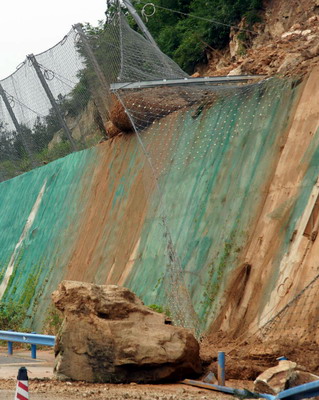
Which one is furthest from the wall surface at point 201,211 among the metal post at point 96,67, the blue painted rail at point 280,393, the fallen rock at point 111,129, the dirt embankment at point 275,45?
the blue painted rail at point 280,393

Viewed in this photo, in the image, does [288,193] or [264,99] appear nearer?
[288,193]

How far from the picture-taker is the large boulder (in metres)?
10.5

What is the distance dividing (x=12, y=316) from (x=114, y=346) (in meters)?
9.86

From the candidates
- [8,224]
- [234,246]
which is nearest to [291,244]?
[234,246]

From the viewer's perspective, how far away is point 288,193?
13.0 m

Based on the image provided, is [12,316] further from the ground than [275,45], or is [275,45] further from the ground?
[275,45]

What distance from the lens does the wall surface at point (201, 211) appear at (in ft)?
42.0

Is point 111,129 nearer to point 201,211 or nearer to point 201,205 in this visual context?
point 201,205

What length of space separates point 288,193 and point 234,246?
123cm

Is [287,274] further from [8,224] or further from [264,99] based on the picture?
[8,224]

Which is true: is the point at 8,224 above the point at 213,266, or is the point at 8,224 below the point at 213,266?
above

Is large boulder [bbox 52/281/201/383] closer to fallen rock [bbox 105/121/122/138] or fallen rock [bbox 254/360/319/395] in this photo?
fallen rock [bbox 254/360/319/395]

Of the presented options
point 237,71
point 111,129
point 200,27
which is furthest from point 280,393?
point 200,27

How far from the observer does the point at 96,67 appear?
19031mm
